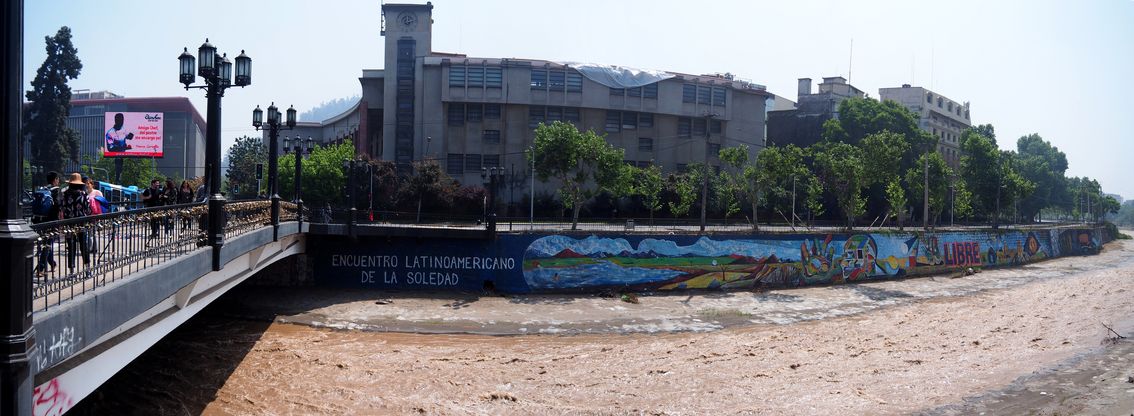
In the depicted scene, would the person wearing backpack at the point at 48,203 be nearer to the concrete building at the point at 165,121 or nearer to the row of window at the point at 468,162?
the row of window at the point at 468,162

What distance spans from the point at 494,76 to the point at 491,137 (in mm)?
5048

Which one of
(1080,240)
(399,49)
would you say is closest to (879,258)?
(399,49)

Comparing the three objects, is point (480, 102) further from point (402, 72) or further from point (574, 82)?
point (574, 82)

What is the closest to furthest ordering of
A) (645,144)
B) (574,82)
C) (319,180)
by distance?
(319,180) → (574,82) → (645,144)

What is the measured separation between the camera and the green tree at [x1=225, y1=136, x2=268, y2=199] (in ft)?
188

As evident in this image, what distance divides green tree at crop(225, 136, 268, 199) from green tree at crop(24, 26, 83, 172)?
11.2 metres

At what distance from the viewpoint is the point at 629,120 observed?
6150 cm

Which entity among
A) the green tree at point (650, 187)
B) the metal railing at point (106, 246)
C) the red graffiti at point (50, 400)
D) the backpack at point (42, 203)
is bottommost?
the red graffiti at point (50, 400)

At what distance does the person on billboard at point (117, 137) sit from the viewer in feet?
150

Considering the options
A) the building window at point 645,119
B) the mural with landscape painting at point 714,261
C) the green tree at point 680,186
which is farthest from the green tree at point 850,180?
the building window at point 645,119

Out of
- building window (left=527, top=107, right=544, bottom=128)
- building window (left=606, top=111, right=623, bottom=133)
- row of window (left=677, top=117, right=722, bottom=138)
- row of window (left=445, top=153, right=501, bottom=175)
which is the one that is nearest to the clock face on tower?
row of window (left=445, top=153, right=501, bottom=175)

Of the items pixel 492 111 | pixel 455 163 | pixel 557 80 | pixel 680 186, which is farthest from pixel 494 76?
pixel 680 186

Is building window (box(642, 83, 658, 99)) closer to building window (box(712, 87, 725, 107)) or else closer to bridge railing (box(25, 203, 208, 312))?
building window (box(712, 87, 725, 107))

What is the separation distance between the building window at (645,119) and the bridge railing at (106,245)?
168 ft
